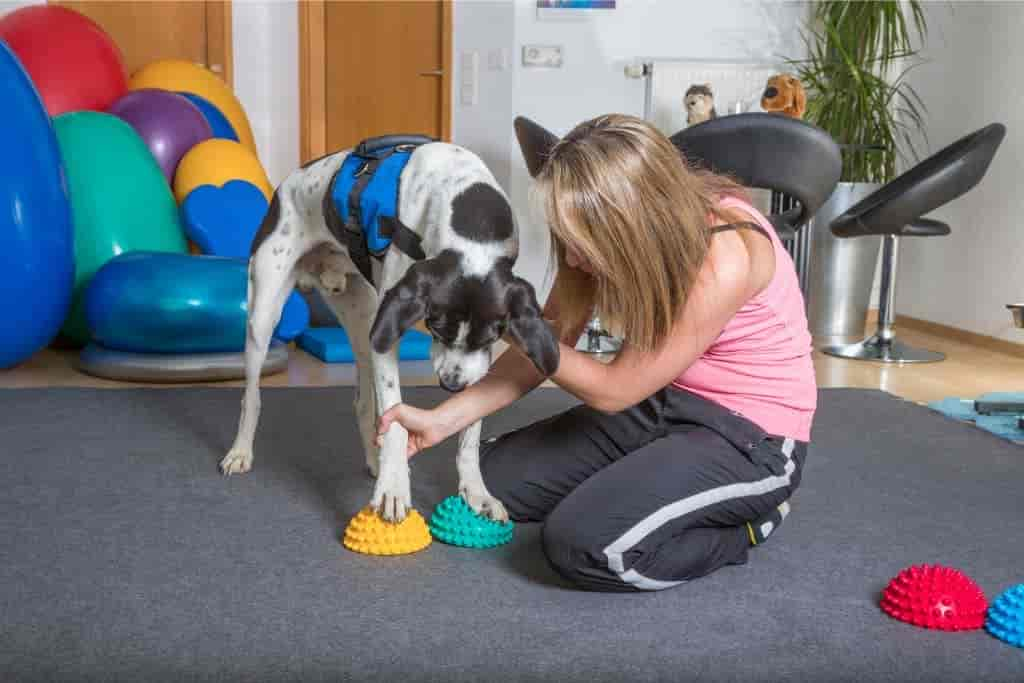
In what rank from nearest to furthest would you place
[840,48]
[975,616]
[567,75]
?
[975,616] → [840,48] → [567,75]

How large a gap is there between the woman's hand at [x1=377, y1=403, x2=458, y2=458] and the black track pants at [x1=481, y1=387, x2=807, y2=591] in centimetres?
26

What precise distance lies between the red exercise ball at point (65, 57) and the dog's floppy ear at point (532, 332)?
3.60 m

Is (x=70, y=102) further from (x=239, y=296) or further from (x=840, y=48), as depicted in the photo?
(x=840, y=48)

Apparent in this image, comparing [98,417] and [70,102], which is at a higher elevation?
[70,102]

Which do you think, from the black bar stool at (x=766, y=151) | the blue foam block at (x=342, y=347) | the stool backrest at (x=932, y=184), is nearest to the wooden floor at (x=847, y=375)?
the blue foam block at (x=342, y=347)

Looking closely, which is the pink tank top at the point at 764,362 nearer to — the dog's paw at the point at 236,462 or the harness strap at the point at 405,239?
the harness strap at the point at 405,239

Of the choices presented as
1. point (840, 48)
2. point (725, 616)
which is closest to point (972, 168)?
point (840, 48)

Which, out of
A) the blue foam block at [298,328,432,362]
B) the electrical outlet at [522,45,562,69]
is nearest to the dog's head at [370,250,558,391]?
the blue foam block at [298,328,432,362]

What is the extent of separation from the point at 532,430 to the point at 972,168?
267 centimetres

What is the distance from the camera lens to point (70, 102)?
4.85m

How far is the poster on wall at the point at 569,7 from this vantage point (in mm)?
5207

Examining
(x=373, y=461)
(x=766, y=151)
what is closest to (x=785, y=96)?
(x=766, y=151)

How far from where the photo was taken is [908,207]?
4367 mm

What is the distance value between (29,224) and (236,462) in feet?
4.93
